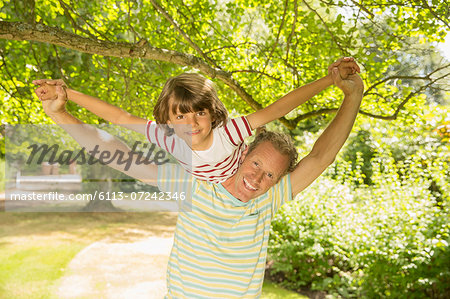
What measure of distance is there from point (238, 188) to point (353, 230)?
4.18 m

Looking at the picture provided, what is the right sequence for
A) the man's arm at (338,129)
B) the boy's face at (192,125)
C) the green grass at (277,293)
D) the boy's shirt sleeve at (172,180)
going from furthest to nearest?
1. the green grass at (277,293)
2. the boy's face at (192,125)
3. the boy's shirt sleeve at (172,180)
4. the man's arm at (338,129)

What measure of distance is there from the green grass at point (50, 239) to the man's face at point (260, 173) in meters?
4.81

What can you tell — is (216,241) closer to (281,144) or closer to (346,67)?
(281,144)

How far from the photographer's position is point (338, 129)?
1479 mm

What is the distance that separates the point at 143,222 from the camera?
13133 millimetres

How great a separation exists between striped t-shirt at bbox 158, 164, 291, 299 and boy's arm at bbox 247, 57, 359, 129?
246mm

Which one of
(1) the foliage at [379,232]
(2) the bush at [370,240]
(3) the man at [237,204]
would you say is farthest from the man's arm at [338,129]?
(2) the bush at [370,240]

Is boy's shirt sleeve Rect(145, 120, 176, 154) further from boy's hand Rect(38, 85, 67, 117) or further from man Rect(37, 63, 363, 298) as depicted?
boy's hand Rect(38, 85, 67, 117)

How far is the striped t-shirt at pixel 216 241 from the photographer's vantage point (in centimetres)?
152

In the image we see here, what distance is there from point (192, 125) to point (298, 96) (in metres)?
0.44

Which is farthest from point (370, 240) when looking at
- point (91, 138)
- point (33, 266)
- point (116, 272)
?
point (33, 266)

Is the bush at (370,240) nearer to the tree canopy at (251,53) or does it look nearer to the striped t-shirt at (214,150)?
the tree canopy at (251,53)

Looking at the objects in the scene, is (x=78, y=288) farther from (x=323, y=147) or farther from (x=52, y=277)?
(x=323, y=147)

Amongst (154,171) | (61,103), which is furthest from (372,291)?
(61,103)
